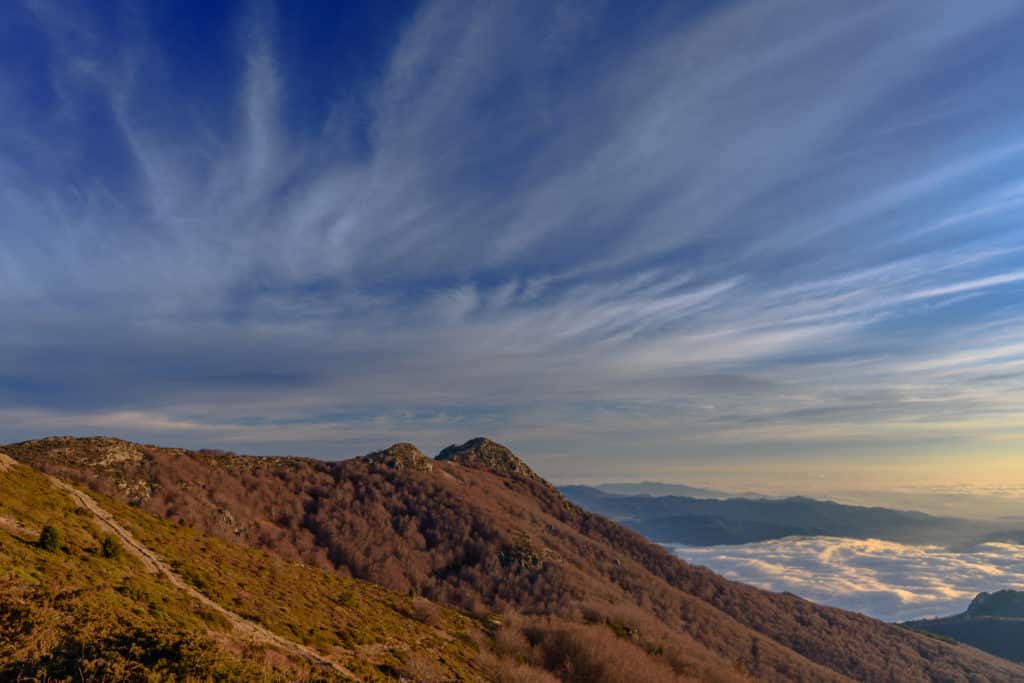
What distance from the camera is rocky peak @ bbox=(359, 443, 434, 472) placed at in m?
104

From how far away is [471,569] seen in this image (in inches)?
2773

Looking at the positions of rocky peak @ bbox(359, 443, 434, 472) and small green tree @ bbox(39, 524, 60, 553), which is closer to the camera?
small green tree @ bbox(39, 524, 60, 553)

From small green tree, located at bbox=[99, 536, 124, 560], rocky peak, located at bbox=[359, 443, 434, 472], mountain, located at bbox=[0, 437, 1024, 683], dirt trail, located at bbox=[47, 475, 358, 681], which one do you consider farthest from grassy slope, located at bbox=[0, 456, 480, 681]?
rocky peak, located at bbox=[359, 443, 434, 472]

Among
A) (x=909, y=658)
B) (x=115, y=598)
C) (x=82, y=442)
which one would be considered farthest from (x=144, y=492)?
(x=909, y=658)

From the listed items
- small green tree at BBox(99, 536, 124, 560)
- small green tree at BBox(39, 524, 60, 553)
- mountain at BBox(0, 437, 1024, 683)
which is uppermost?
small green tree at BBox(39, 524, 60, 553)

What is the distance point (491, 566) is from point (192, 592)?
5273 cm

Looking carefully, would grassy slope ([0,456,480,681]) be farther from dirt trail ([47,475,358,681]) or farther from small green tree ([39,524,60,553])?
dirt trail ([47,475,358,681])

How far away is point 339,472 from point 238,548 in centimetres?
5314

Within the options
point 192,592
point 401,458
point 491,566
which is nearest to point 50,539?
point 192,592

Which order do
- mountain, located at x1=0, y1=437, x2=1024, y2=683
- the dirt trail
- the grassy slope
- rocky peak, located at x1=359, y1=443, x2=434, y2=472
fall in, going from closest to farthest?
the grassy slope < the dirt trail < mountain, located at x1=0, y1=437, x2=1024, y2=683 < rocky peak, located at x1=359, y1=443, x2=434, y2=472

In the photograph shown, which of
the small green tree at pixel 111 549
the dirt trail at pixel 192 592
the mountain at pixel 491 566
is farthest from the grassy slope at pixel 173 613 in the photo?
the dirt trail at pixel 192 592

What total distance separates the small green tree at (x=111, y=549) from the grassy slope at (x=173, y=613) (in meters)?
0.28

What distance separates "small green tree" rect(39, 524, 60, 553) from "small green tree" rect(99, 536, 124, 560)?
3.08 m

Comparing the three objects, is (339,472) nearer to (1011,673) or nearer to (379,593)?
(379,593)
